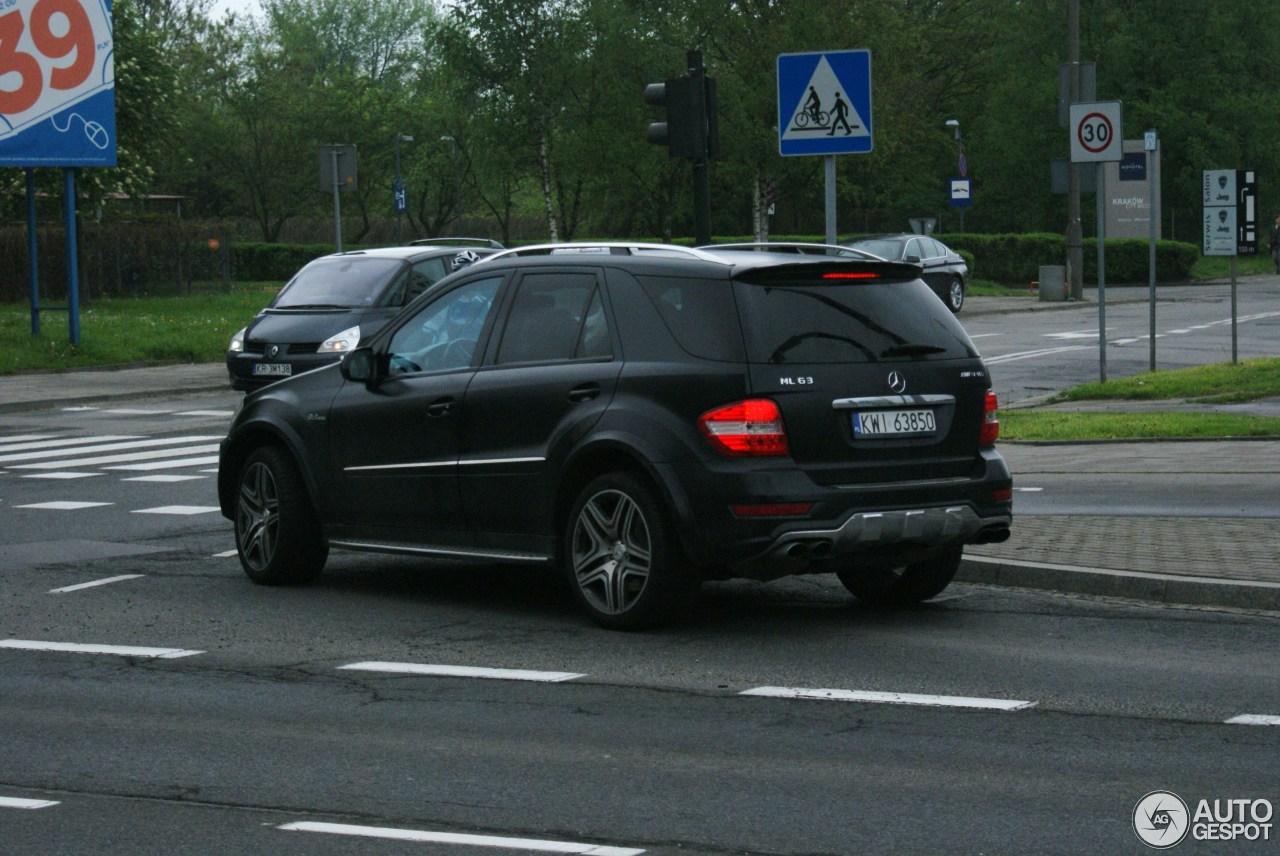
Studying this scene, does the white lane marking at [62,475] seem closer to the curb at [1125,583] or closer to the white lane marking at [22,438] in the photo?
the white lane marking at [22,438]

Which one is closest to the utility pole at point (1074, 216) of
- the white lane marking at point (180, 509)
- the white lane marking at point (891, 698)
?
the white lane marking at point (180, 509)

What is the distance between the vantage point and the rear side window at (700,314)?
27.5 ft

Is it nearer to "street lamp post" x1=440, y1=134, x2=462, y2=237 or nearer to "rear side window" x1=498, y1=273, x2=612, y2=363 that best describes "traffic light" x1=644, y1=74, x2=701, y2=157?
"rear side window" x1=498, y1=273, x2=612, y2=363

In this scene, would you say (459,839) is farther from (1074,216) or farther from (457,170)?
(457,170)

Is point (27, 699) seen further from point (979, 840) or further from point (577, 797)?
point (979, 840)

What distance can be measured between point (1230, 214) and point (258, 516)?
1460 centimetres

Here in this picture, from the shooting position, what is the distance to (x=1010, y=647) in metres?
8.24

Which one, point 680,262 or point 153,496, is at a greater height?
point 680,262

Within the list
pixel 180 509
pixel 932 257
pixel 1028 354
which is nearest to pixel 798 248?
pixel 180 509

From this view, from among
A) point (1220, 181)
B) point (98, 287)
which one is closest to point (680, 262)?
point (1220, 181)

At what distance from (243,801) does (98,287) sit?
37.7m

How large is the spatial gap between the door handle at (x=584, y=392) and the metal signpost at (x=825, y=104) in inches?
163

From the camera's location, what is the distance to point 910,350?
342 inches

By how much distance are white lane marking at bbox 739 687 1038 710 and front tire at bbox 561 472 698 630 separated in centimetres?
115
